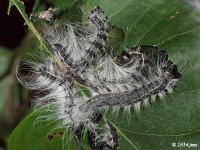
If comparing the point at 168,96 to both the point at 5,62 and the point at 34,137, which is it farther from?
the point at 5,62

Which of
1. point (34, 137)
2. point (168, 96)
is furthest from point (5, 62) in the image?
point (168, 96)

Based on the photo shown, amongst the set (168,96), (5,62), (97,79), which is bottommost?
(168,96)

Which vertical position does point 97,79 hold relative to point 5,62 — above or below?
below

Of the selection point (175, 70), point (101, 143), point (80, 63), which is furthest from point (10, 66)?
point (175, 70)

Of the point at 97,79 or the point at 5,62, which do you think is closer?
the point at 97,79

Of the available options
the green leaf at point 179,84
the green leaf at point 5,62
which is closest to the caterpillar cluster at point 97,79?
the green leaf at point 179,84

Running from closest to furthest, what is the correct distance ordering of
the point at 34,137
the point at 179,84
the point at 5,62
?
1. the point at 179,84
2. the point at 34,137
3. the point at 5,62

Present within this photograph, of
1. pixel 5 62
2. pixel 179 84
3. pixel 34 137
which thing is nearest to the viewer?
pixel 179 84
